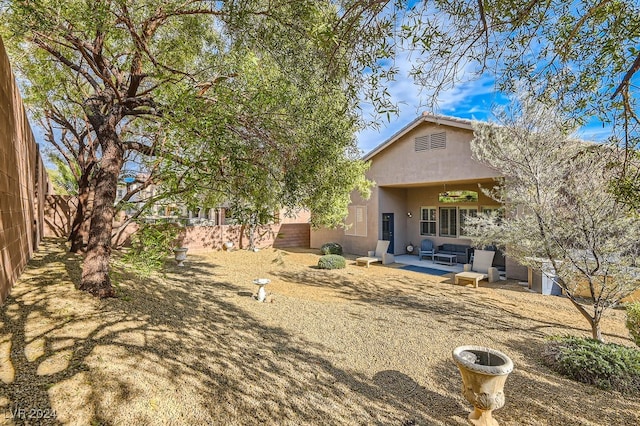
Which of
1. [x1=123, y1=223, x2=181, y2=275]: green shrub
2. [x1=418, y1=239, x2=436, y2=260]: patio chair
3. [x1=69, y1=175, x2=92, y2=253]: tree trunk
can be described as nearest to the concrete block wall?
[x1=123, y1=223, x2=181, y2=275]: green shrub

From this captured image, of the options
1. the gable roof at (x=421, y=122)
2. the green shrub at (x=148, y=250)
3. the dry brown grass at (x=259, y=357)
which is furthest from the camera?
the gable roof at (x=421, y=122)

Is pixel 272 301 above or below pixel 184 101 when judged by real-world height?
below

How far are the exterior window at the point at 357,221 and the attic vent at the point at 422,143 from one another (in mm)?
4091

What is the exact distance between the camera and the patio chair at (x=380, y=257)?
13831 mm

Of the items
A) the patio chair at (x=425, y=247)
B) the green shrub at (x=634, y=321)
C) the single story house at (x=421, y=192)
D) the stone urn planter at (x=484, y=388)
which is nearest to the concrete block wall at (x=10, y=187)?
the stone urn planter at (x=484, y=388)

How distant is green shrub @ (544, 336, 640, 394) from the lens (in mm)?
4512

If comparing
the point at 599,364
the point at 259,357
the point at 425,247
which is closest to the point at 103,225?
the point at 259,357

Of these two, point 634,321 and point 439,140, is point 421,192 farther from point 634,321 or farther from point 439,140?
point 634,321

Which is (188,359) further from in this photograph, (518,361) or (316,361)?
(518,361)

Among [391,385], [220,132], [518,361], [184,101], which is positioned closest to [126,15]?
[184,101]

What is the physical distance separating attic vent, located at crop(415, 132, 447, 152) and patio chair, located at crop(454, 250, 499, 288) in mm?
4517

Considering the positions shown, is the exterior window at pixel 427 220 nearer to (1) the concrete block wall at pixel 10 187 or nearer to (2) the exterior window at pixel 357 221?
(2) the exterior window at pixel 357 221

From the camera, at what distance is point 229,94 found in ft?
15.4

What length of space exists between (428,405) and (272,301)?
4.82m
